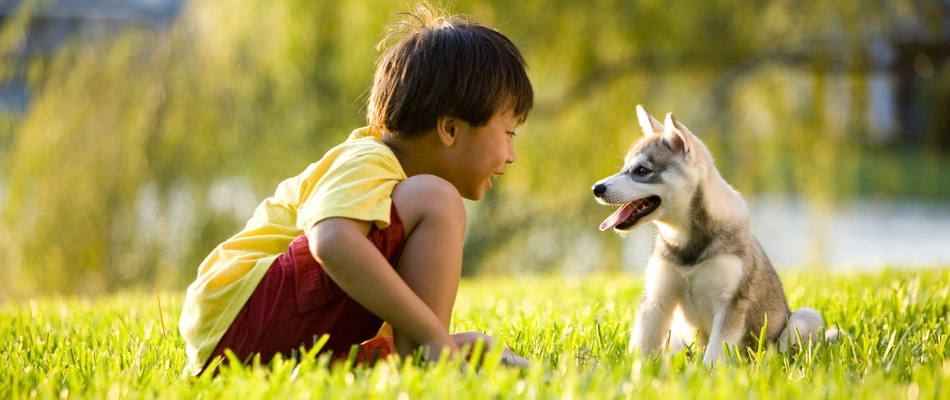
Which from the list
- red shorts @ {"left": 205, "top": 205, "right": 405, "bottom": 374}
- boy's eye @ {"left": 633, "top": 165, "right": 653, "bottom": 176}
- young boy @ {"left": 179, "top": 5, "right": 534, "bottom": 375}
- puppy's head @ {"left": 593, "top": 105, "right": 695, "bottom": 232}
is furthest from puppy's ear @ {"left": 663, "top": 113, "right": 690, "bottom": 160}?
red shorts @ {"left": 205, "top": 205, "right": 405, "bottom": 374}

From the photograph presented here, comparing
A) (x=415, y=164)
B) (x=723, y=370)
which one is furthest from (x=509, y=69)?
(x=723, y=370)

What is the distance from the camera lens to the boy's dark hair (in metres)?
2.54

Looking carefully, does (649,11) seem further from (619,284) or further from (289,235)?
(289,235)

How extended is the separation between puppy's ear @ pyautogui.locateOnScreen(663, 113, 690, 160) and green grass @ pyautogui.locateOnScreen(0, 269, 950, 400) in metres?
0.64

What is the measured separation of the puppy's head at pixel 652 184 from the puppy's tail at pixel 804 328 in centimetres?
52

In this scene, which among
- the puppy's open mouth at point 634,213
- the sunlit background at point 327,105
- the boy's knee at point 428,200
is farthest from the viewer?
the sunlit background at point 327,105

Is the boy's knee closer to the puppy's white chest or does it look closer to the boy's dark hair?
the boy's dark hair

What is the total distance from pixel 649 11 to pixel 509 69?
16.5 feet

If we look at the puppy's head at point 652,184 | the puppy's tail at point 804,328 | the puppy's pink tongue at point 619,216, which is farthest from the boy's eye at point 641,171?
the puppy's tail at point 804,328

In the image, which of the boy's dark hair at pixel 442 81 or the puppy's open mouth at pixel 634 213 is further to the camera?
the puppy's open mouth at pixel 634 213

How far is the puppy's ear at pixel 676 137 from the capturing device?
10.1 feet

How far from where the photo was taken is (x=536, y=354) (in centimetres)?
276

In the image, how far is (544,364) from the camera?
2539 millimetres

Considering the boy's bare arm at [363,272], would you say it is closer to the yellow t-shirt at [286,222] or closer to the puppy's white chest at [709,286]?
the yellow t-shirt at [286,222]
